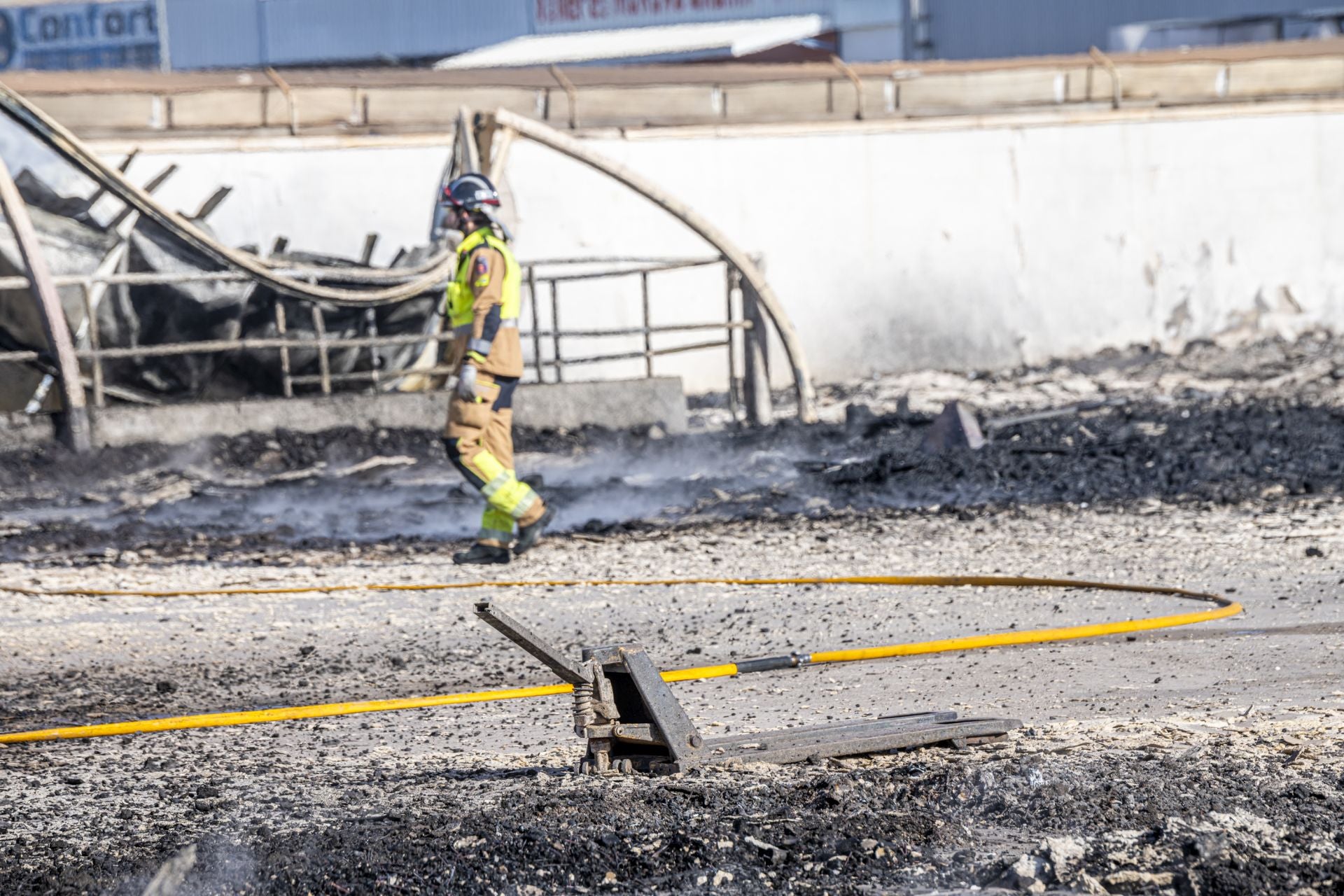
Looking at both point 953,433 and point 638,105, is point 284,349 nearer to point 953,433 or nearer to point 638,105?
point 953,433

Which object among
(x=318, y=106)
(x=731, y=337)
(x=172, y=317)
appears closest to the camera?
(x=172, y=317)

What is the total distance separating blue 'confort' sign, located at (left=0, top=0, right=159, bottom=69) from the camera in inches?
1626

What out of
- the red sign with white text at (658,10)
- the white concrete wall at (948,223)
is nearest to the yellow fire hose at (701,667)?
the white concrete wall at (948,223)

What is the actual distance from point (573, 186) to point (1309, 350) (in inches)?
321

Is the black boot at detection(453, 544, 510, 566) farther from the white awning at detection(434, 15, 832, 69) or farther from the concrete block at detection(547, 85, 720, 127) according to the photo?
the white awning at detection(434, 15, 832, 69)

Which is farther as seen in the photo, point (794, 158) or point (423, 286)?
point (794, 158)

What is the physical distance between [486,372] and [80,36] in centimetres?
3976

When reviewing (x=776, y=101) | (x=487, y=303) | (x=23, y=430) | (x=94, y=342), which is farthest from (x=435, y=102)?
(x=487, y=303)

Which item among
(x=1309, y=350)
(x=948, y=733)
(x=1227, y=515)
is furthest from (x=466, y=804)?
(x=1309, y=350)

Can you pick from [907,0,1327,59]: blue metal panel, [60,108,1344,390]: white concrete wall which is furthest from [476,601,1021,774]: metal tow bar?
[907,0,1327,59]: blue metal panel

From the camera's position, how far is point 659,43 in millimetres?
26641

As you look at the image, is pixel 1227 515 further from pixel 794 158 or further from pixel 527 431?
pixel 794 158

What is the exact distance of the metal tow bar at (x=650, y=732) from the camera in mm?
4090

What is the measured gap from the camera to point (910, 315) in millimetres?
16828
